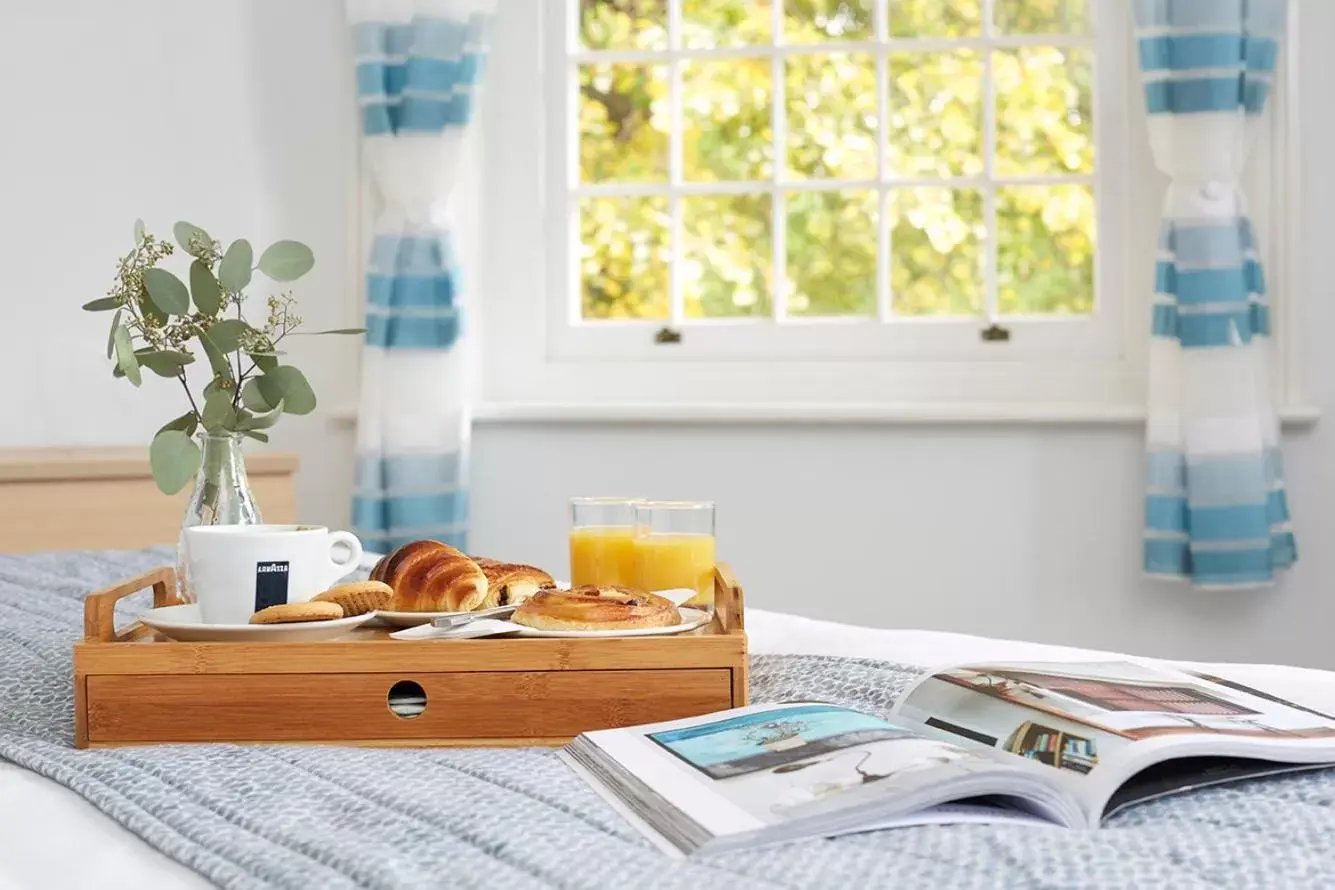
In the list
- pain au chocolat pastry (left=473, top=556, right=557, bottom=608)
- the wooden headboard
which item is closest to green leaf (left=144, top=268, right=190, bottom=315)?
pain au chocolat pastry (left=473, top=556, right=557, bottom=608)

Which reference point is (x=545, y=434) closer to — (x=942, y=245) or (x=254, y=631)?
(x=942, y=245)

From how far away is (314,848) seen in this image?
2.17 feet

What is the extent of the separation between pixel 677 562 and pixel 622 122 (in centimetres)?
198

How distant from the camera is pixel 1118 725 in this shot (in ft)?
2.58

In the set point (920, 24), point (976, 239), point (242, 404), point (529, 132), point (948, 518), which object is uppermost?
point (920, 24)

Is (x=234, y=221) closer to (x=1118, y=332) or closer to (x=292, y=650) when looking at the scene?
(x=1118, y=332)

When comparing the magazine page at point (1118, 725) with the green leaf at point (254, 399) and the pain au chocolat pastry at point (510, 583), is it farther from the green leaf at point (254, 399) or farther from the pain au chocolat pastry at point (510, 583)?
the green leaf at point (254, 399)

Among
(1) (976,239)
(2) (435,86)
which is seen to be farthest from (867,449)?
(2) (435,86)

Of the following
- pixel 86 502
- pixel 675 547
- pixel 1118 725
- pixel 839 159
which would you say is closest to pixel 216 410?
pixel 675 547

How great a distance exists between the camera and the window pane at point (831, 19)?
2.82 meters

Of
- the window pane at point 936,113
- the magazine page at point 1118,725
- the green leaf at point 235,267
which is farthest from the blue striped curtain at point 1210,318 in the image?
the green leaf at point 235,267

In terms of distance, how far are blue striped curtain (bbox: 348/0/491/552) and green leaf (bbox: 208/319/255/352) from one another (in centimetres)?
160

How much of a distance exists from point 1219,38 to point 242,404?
1950 mm

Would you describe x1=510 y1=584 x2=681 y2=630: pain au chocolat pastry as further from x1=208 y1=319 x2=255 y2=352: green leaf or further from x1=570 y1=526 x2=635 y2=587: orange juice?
x1=208 y1=319 x2=255 y2=352: green leaf
